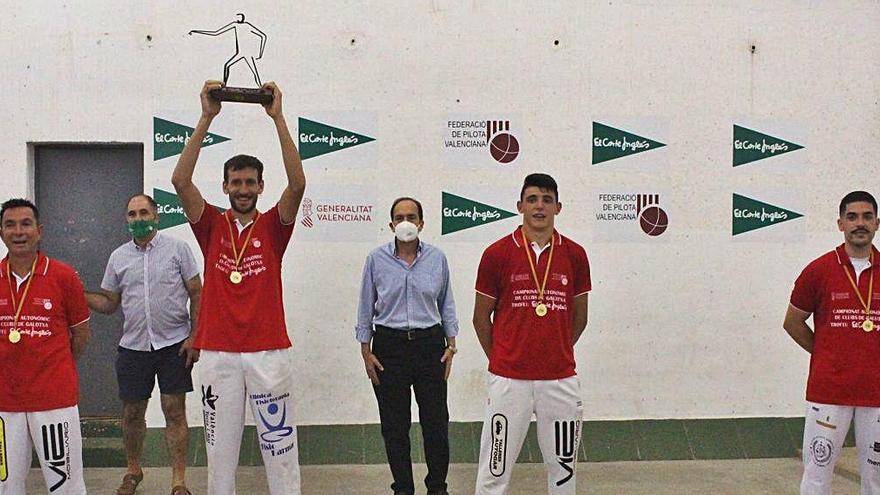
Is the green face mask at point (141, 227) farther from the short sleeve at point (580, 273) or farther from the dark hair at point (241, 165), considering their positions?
the short sleeve at point (580, 273)

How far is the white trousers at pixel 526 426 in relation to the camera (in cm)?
434

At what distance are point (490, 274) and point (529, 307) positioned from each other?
0.25 meters

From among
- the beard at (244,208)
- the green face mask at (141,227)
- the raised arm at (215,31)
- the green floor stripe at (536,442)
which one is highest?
the raised arm at (215,31)

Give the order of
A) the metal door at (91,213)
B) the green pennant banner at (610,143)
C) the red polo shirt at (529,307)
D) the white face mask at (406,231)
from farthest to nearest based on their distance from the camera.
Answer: the green pennant banner at (610,143), the metal door at (91,213), the white face mask at (406,231), the red polo shirt at (529,307)

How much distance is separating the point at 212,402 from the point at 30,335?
32.2 inches

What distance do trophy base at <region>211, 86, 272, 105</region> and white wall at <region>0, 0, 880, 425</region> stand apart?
92.3 inches

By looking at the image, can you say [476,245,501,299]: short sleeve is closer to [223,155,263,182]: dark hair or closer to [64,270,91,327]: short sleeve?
[223,155,263,182]: dark hair

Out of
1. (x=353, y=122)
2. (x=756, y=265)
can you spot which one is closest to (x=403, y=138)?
(x=353, y=122)

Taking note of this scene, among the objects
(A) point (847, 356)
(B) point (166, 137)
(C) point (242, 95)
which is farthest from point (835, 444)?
(B) point (166, 137)

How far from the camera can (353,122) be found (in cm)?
636

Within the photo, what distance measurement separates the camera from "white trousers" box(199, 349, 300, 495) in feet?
13.4

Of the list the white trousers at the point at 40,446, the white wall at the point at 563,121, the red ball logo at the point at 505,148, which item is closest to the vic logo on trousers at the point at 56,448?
the white trousers at the point at 40,446

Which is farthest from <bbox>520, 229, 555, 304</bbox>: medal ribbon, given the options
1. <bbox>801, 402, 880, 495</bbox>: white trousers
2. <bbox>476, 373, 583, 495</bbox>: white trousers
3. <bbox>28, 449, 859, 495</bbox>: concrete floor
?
<bbox>28, 449, 859, 495</bbox>: concrete floor

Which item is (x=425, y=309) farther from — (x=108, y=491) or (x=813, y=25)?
(x=813, y=25)
